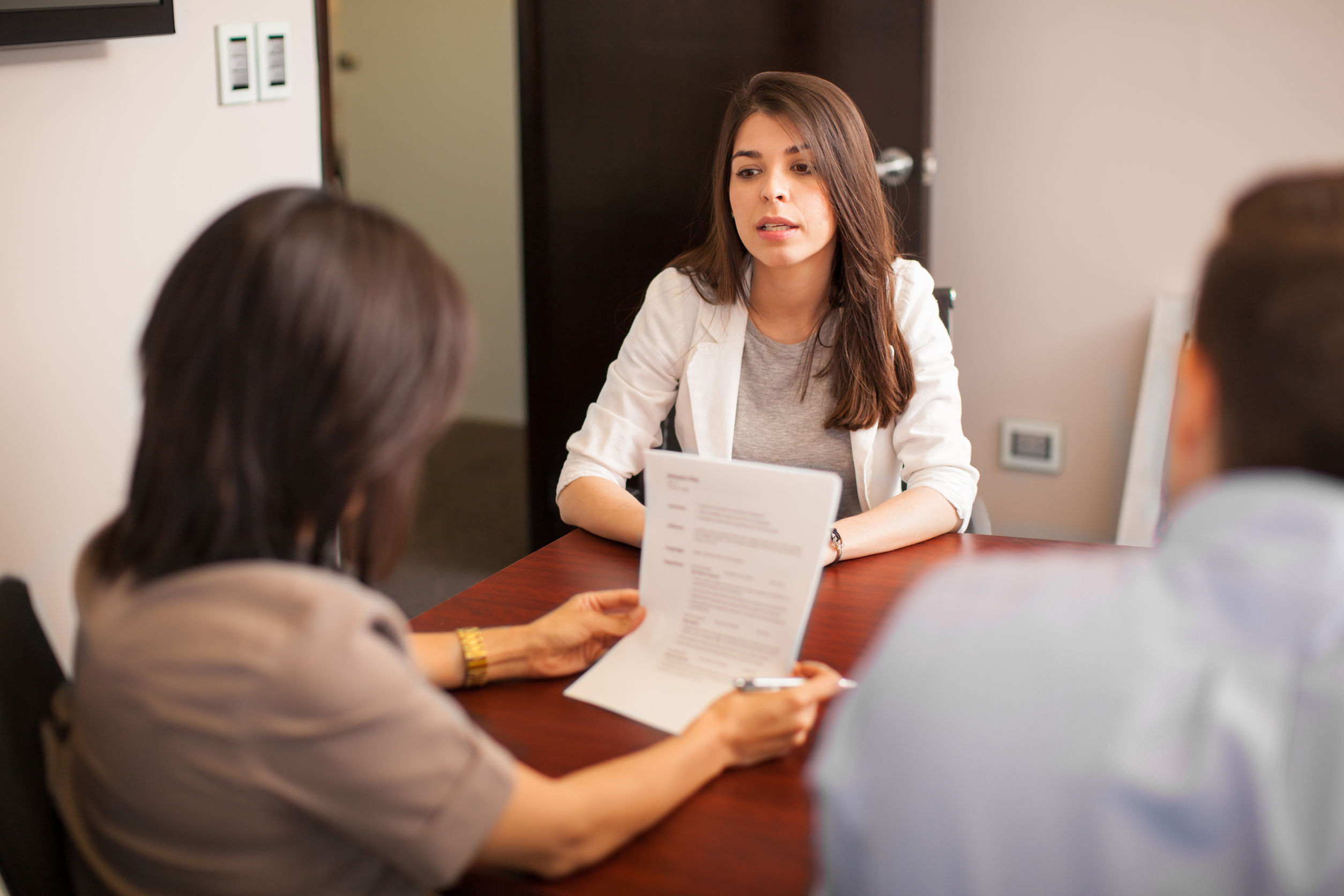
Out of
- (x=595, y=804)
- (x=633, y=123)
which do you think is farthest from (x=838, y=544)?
(x=633, y=123)

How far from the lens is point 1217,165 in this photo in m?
2.59

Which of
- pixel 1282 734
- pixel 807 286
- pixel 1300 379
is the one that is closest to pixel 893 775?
pixel 1282 734

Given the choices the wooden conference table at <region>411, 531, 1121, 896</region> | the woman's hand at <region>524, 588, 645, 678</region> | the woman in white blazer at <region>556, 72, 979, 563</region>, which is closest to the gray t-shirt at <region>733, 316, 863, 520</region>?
the woman in white blazer at <region>556, 72, 979, 563</region>

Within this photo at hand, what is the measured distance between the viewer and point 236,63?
198 centimetres

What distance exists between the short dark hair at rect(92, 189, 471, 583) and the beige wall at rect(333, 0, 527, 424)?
3.46 m

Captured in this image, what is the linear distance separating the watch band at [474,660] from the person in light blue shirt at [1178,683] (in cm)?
56

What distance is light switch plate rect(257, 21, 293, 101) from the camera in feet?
6.66

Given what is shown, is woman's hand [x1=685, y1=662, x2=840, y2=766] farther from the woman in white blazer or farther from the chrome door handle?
the chrome door handle

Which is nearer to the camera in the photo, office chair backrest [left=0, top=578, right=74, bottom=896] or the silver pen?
office chair backrest [left=0, top=578, right=74, bottom=896]

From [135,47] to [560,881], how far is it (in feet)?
5.08

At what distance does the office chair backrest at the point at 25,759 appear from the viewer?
84 cm

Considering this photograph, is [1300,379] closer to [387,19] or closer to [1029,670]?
[1029,670]

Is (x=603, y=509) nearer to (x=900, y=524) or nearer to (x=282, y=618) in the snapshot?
(x=900, y=524)

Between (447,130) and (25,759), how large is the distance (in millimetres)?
3701
